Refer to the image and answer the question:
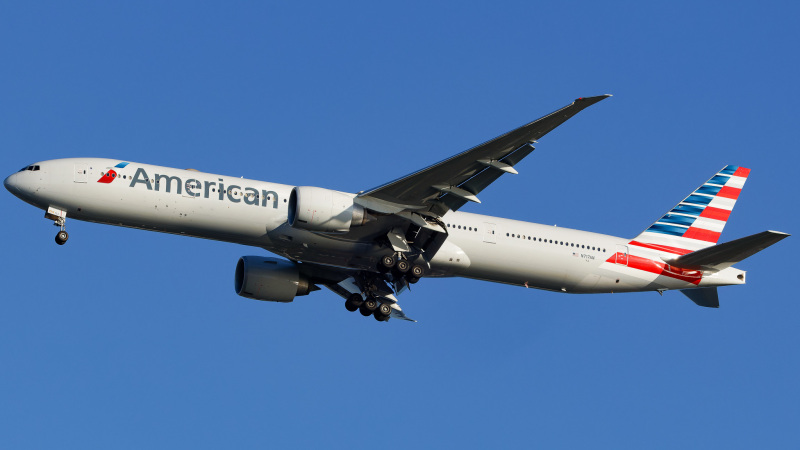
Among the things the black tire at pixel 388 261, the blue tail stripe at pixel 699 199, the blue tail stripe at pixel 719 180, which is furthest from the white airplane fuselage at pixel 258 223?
the blue tail stripe at pixel 719 180

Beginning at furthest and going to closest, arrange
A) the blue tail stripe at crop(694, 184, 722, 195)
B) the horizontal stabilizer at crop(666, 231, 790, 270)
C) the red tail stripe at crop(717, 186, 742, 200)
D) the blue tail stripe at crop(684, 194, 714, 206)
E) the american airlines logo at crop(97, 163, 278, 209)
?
the red tail stripe at crop(717, 186, 742, 200) → the blue tail stripe at crop(694, 184, 722, 195) → the blue tail stripe at crop(684, 194, 714, 206) → the horizontal stabilizer at crop(666, 231, 790, 270) → the american airlines logo at crop(97, 163, 278, 209)

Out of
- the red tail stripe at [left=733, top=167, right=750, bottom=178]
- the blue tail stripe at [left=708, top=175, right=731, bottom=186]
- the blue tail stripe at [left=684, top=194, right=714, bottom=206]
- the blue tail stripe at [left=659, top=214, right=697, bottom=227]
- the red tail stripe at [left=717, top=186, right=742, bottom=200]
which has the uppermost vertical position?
the red tail stripe at [left=733, top=167, right=750, bottom=178]

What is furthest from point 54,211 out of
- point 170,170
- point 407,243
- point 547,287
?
point 547,287

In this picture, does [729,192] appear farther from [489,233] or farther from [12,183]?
[12,183]

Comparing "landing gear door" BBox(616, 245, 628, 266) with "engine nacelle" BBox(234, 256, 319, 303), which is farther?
"engine nacelle" BBox(234, 256, 319, 303)

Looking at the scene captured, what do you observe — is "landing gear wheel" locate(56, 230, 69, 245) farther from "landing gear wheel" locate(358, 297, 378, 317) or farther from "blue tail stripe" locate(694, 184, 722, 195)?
"blue tail stripe" locate(694, 184, 722, 195)

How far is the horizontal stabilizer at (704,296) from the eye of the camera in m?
41.1

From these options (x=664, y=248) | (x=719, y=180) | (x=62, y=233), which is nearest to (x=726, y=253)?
(x=664, y=248)

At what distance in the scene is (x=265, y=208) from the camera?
3553 cm

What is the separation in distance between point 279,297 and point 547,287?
10.4 meters

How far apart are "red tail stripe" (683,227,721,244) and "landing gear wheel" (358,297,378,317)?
42.6ft

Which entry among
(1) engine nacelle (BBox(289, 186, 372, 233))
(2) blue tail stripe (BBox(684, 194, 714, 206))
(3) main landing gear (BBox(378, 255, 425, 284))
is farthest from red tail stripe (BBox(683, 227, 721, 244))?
(1) engine nacelle (BBox(289, 186, 372, 233))

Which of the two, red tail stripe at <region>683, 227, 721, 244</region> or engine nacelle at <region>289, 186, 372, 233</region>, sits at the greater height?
red tail stripe at <region>683, 227, 721, 244</region>

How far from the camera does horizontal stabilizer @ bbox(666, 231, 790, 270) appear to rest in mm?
36203
